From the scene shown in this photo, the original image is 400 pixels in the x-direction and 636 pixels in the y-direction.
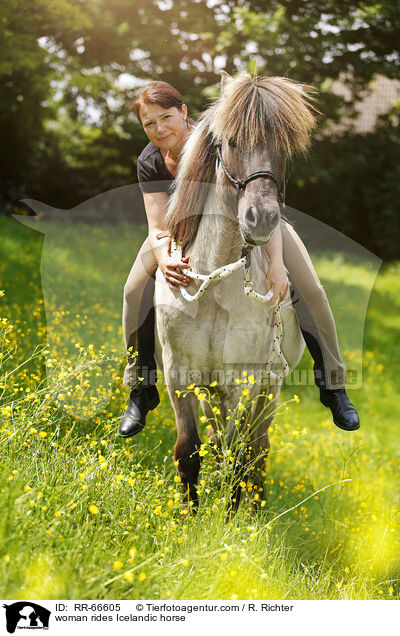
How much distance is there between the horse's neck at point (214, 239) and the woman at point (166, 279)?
0.10m

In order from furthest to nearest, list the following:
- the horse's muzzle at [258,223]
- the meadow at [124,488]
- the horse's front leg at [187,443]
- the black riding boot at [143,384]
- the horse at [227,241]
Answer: the black riding boot at [143,384] → the horse's front leg at [187,443] → the horse at [227,241] → the horse's muzzle at [258,223] → the meadow at [124,488]

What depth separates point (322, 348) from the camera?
376 cm

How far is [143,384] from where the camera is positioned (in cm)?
375

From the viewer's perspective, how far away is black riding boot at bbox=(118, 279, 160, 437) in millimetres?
3541

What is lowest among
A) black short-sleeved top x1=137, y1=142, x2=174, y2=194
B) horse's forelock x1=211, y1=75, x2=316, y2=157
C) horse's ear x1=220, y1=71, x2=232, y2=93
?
black short-sleeved top x1=137, y1=142, x2=174, y2=194

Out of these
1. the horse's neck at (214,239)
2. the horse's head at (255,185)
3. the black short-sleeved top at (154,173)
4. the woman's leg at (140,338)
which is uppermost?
the horse's head at (255,185)

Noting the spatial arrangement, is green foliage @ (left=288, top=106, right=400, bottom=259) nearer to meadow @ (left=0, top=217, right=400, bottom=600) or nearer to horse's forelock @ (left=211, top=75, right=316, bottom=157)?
meadow @ (left=0, top=217, right=400, bottom=600)

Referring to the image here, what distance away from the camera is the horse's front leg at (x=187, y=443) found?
319 cm

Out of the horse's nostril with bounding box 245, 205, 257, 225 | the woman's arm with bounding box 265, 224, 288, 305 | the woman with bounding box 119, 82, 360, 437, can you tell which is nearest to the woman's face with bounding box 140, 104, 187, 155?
the woman with bounding box 119, 82, 360, 437

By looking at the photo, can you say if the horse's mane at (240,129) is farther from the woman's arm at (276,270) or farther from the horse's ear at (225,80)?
the woman's arm at (276,270)

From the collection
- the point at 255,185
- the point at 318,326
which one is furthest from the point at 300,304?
the point at 255,185

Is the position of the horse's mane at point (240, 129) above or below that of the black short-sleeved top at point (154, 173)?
above

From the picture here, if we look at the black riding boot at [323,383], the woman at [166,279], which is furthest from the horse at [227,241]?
the black riding boot at [323,383]

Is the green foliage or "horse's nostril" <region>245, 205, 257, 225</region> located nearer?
"horse's nostril" <region>245, 205, 257, 225</region>
